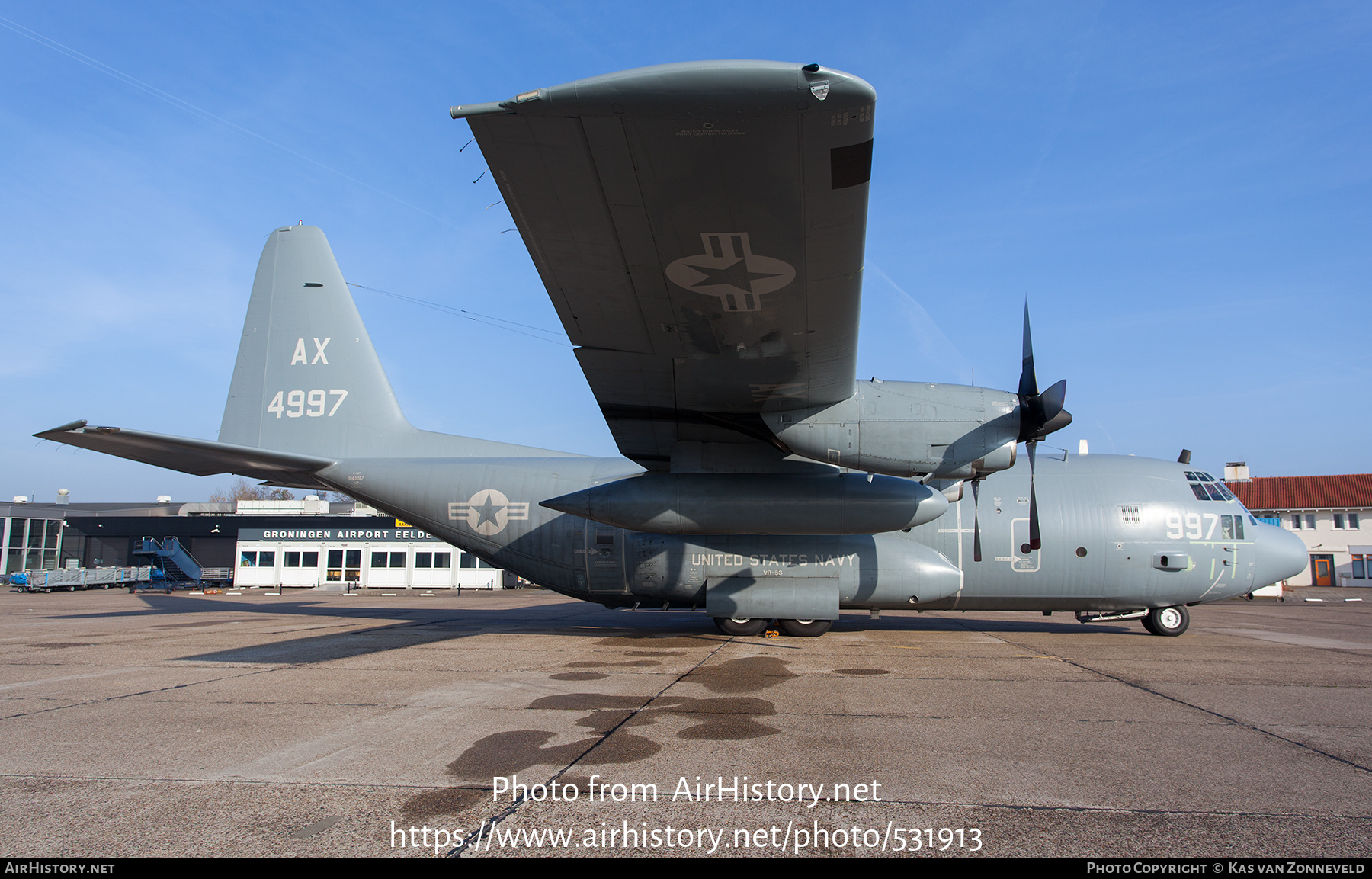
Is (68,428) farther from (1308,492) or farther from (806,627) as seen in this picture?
(1308,492)

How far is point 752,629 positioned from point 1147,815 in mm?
9640

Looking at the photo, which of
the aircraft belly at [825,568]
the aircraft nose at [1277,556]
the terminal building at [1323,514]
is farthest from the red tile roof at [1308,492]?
the aircraft belly at [825,568]

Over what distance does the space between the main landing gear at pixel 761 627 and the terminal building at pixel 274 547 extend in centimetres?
2385

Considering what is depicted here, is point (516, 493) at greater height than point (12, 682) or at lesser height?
greater

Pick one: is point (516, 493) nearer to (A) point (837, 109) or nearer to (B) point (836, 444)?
(B) point (836, 444)

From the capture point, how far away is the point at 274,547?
39.8 meters

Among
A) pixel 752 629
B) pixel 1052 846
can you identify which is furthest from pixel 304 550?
pixel 1052 846

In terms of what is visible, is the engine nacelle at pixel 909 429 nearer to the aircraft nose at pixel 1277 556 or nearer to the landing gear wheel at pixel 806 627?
the landing gear wheel at pixel 806 627

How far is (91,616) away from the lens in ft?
62.7

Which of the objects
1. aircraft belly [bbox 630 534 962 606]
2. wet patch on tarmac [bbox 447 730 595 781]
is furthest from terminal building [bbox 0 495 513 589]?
wet patch on tarmac [bbox 447 730 595 781]

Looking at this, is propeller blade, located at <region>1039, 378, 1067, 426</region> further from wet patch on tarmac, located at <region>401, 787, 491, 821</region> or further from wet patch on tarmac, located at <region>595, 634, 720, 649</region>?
wet patch on tarmac, located at <region>401, 787, 491, 821</region>

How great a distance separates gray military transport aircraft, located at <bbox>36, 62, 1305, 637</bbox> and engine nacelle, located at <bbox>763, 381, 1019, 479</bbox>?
32 millimetres

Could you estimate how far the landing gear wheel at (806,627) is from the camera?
13453 mm

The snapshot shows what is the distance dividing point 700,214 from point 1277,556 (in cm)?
1431
